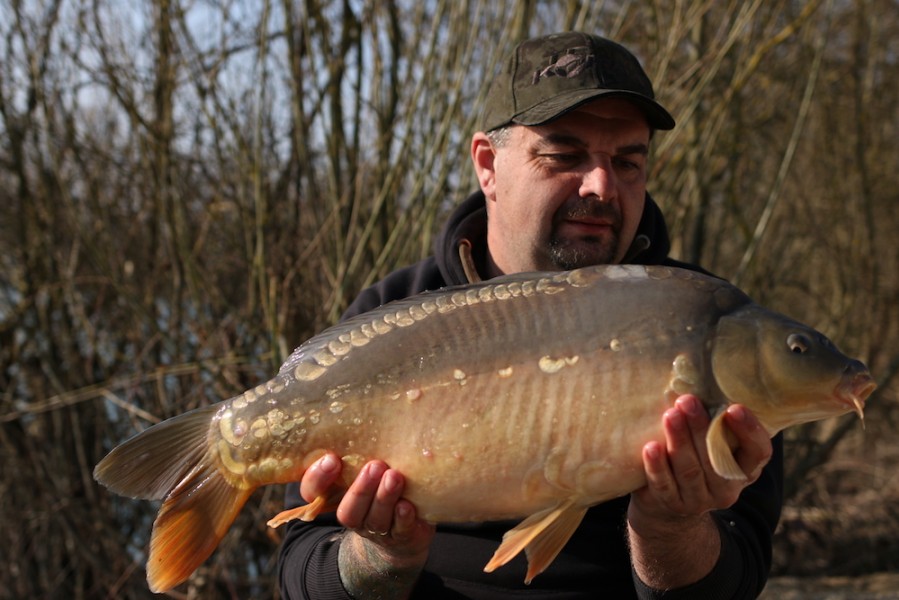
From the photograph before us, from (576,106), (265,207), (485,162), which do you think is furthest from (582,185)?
(265,207)

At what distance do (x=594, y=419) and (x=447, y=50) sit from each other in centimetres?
198

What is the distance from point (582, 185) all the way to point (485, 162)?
1.05 feet

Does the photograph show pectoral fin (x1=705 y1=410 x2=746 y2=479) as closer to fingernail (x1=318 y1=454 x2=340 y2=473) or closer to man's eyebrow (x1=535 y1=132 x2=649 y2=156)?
fingernail (x1=318 y1=454 x2=340 y2=473)

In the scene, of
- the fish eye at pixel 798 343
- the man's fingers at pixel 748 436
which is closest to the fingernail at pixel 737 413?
the man's fingers at pixel 748 436

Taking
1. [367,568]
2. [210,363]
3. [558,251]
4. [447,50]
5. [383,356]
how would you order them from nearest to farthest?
1. [383,356]
2. [367,568]
3. [558,251]
4. [447,50]
5. [210,363]

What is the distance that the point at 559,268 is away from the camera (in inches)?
78.9

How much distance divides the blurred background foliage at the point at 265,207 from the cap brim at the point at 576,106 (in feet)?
3.47

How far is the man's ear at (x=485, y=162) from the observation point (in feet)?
7.21

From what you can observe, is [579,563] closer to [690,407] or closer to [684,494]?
[684,494]

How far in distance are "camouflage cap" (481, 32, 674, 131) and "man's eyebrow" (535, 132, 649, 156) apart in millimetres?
43

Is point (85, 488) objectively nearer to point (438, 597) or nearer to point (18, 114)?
point (18, 114)

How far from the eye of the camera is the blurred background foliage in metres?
3.28

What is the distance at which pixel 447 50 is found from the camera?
3143 millimetres

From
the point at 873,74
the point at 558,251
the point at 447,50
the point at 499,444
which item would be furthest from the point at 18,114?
the point at 873,74
